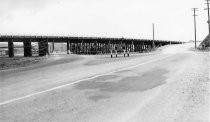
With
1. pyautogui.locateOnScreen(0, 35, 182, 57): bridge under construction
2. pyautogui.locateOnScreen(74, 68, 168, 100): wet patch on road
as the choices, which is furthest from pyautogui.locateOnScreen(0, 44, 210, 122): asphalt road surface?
pyautogui.locateOnScreen(0, 35, 182, 57): bridge under construction

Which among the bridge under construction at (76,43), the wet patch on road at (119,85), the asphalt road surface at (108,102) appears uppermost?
the bridge under construction at (76,43)

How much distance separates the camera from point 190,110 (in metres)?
5.52

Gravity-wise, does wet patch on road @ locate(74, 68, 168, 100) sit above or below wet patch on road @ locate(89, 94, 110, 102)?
above

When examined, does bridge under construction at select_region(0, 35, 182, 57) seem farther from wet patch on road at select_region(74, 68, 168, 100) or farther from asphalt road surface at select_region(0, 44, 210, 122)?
asphalt road surface at select_region(0, 44, 210, 122)

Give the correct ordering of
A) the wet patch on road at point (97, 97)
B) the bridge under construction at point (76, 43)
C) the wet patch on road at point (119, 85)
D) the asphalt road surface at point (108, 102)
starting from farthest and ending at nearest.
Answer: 1. the bridge under construction at point (76, 43)
2. the wet patch on road at point (119, 85)
3. the wet patch on road at point (97, 97)
4. the asphalt road surface at point (108, 102)

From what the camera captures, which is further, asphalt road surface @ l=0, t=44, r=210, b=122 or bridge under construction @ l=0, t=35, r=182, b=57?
bridge under construction @ l=0, t=35, r=182, b=57

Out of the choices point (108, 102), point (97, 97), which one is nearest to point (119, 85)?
point (97, 97)

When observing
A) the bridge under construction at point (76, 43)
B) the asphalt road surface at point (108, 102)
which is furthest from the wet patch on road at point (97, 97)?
the bridge under construction at point (76, 43)

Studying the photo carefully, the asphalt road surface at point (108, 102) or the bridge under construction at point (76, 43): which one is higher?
the bridge under construction at point (76, 43)

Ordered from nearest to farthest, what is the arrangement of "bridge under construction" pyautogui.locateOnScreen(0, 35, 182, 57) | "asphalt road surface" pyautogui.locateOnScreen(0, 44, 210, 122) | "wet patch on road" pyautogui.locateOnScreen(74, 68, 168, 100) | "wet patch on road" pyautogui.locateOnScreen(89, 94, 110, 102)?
1. "asphalt road surface" pyautogui.locateOnScreen(0, 44, 210, 122)
2. "wet patch on road" pyautogui.locateOnScreen(89, 94, 110, 102)
3. "wet patch on road" pyautogui.locateOnScreen(74, 68, 168, 100)
4. "bridge under construction" pyautogui.locateOnScreen(0, 35, 182, 57)

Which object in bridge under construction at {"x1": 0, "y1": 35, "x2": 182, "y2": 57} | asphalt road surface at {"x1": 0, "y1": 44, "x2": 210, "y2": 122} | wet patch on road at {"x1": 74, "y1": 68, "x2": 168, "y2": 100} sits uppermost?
bridge under construction at {"x1": 0, "y1": 35, "x2": 182, "y2": 57}

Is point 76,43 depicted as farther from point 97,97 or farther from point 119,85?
point 97,97

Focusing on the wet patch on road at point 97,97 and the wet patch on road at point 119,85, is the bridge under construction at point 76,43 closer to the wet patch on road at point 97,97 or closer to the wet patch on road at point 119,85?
the wet patch on road at point 119,85

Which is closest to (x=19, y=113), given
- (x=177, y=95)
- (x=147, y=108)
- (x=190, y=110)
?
(x=147, y=108)
